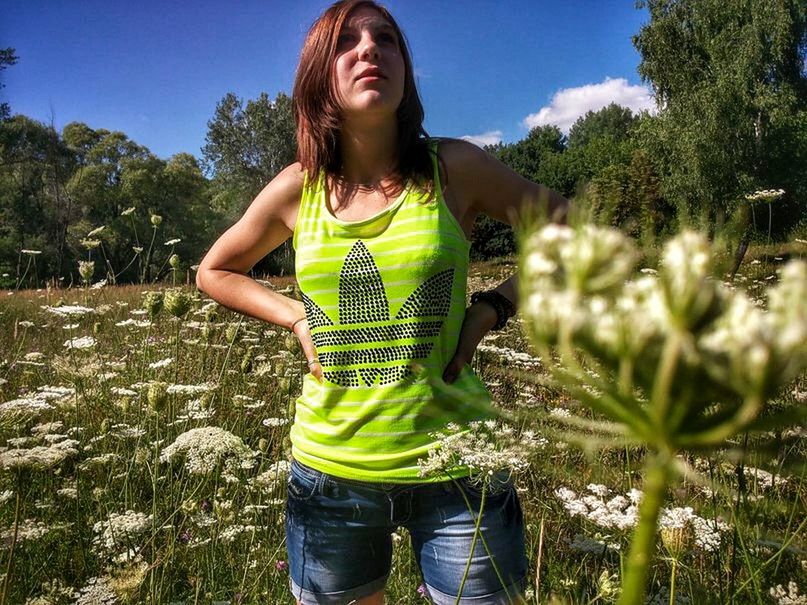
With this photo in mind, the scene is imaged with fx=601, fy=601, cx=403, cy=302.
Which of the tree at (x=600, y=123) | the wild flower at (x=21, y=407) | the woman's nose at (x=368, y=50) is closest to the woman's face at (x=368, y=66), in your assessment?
the woman's nose at (x=368, y=50)

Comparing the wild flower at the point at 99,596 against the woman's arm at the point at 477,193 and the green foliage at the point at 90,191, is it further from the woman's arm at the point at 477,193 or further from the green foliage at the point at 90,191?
the green foliage at the point at 90,191

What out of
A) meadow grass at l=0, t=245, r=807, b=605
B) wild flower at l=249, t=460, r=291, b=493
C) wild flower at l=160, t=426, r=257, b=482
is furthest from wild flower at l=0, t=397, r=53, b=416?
wild flower at l=249, t=460, r=291, b=493

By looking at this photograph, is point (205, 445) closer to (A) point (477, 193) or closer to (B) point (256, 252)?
(B) point (256, 252)

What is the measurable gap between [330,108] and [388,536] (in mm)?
1510

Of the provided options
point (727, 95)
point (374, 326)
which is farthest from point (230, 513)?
point (727, 95)

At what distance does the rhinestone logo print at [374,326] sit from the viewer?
190 cm

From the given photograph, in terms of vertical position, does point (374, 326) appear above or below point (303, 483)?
above

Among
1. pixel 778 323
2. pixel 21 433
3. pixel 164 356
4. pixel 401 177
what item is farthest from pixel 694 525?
pixel 164 356

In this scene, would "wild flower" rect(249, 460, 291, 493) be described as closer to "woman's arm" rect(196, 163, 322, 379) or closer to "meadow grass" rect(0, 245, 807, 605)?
"meadow grass" rect(0, 245, 807, 605)

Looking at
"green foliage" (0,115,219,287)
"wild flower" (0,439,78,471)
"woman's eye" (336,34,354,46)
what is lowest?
"wild flower" (0,439,78,471)

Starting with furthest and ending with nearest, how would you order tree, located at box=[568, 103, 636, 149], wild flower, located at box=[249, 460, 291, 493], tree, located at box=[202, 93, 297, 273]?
tree, located at box=[568, 103, 636, 149] < tree, located at box=[202, 93, 297, 273] < wild flower, located at box=[249, 460, 291, 493]

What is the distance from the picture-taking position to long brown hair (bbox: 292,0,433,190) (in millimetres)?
2086

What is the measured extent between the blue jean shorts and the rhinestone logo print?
35 cm

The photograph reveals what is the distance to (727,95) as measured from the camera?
72.4 ft
